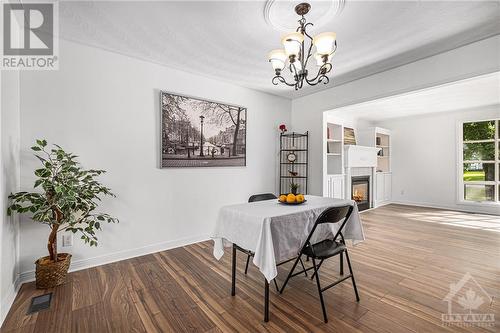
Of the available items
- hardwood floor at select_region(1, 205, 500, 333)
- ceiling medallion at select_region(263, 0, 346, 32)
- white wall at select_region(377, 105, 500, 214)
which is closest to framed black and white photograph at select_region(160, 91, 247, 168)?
hardwood floor at select_region(1, 205, 500, 333)

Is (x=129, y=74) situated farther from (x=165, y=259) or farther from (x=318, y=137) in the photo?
(x=318, y=137)

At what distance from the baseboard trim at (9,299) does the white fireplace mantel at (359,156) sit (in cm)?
561

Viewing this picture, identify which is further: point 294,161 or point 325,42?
point 294,161

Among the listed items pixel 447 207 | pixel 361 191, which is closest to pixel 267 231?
pixel 361 191

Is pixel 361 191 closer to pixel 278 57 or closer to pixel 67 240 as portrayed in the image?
pixel 278 57

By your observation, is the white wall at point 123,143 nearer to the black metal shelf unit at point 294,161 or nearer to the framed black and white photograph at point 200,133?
the framed black and white photograph at point 200,133

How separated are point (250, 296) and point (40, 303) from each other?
188 centimetres

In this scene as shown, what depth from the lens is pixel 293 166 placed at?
4859 mm

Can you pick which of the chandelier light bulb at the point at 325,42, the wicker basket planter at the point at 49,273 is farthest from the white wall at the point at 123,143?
the chandelier light bulb at the point at 325,42

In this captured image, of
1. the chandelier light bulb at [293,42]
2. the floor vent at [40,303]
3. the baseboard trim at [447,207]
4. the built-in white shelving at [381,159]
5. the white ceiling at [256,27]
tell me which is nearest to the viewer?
the chandelier light bulb at [293,42]

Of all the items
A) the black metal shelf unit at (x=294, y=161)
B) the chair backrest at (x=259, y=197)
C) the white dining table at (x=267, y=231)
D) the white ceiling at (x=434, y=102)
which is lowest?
the white dining table at (x=267, y=231)

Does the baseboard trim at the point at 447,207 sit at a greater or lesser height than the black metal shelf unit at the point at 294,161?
lesser

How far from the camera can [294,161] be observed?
15.4ft

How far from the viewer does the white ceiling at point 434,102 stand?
400 centimetres
